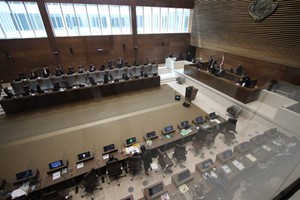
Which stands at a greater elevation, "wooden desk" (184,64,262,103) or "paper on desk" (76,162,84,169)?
"wooden desk" (184,64,262,103)

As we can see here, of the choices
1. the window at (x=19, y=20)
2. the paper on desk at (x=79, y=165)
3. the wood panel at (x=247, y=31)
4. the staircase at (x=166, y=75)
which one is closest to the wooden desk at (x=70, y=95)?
the staircase at (x=166, y=75)

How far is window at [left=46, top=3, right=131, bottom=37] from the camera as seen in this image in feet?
28.1

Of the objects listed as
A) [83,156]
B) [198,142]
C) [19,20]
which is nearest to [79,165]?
[83,156]

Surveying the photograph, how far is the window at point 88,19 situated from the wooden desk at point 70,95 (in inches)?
180

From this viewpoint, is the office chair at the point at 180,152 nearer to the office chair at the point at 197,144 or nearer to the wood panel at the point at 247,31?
the office chair at the point at 197,144

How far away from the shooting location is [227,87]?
22.1 feet

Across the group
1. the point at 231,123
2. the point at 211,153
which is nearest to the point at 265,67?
the point at 231,123

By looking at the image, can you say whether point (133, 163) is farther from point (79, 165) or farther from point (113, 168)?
point (79, 165)

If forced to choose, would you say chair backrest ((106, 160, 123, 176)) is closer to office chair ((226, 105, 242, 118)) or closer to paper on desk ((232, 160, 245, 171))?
paper on desk ((232, 160, 245, 171))

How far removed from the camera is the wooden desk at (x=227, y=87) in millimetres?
6109

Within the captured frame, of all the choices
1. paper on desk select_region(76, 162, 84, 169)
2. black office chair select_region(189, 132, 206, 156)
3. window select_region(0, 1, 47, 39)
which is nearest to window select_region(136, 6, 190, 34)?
window select_region(0, 1, 47, 39)

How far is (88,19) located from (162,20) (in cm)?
551

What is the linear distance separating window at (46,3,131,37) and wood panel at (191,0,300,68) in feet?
18.8

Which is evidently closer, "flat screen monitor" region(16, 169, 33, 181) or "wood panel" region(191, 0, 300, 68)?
"flat screen monitor" region(16, 169, 33, 181)
